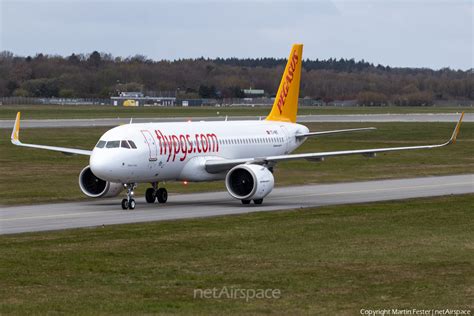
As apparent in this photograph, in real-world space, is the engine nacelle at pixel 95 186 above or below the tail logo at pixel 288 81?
below

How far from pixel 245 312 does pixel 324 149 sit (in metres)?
58.2

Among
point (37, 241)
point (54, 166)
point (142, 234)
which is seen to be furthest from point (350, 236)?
point (54, 166)

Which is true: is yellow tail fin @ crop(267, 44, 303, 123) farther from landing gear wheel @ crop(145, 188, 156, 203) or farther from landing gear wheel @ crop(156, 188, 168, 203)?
landing gear wheel @ crop(145, 188, 156, 203)

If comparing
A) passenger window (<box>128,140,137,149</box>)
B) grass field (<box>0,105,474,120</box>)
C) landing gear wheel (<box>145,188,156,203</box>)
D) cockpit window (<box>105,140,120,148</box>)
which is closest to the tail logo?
landing gear wheel (<box>145,188,156,203</box>)

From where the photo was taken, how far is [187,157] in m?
43.6

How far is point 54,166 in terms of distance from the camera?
63.3 m

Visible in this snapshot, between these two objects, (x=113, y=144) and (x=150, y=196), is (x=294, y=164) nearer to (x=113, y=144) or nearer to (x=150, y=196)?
(x=150, y=196)

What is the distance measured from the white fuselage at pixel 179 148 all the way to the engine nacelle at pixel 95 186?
2.13 meters

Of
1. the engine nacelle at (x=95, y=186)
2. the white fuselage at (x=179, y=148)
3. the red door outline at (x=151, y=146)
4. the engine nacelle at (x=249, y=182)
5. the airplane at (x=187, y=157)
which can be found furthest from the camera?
the engine nacelle at (x=95, y=186)

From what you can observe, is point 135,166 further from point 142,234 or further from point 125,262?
point 125,262

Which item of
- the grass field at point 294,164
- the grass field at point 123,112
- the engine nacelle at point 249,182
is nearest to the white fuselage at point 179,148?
the engine nacelle at point 249,182

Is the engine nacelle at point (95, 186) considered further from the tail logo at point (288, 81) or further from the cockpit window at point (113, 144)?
the tail logo at point (288, 81)

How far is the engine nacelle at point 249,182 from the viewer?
42.1m

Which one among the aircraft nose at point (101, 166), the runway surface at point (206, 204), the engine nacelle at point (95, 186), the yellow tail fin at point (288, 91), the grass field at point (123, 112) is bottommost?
the grass field at point (123, 112)
